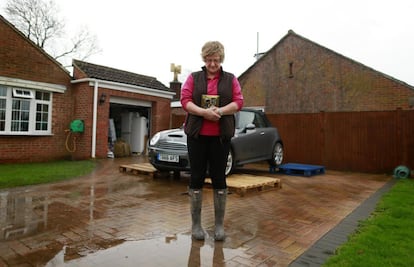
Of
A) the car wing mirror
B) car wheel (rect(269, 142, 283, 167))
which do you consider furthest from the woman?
car wheel (rect(269, 142, 283, 167))

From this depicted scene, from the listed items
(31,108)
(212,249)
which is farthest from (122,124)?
(212,249)

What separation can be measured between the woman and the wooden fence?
7.89 metres

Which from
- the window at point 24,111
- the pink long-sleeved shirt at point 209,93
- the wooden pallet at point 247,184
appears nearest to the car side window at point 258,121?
the wooden pallet at point 247,184

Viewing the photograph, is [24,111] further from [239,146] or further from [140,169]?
[239,146]

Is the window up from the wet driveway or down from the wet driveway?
up

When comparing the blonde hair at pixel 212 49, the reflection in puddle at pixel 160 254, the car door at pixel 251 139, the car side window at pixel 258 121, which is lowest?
the reflection in puddle at pixel 160 254

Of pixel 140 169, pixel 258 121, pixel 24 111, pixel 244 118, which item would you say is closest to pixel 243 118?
pixel 244 118

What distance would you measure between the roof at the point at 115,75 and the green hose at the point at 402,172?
31.0 ft

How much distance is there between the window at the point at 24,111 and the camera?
9.49 metres

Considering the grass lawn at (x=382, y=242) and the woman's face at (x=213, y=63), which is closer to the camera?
the grass lawn at (x=382, y=242)

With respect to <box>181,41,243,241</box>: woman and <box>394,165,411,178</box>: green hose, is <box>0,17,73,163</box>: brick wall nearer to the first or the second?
<box>181,41,243,241</box>: woman

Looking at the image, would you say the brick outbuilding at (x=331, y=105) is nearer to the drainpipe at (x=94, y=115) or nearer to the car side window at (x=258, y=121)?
the car side window at (x=258, y=121)

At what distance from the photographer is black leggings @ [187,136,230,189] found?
2986 mm

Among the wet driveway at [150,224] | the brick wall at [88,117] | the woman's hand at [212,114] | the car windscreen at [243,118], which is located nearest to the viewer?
the wet driveway at [150,224]
